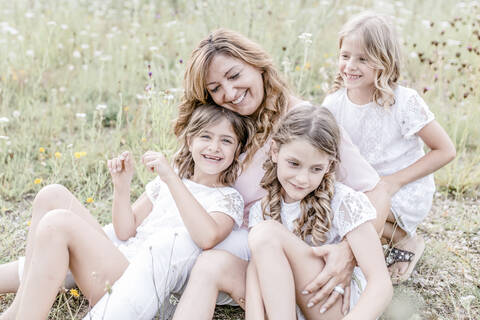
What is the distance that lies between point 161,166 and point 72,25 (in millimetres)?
3302

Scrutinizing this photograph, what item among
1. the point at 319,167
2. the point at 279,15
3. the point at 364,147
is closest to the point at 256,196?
the point at 319,167

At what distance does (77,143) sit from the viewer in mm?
3381

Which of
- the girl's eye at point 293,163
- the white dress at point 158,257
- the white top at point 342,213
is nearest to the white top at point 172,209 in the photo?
the white dress at point 158,257

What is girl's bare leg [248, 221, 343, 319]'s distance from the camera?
1.82 m

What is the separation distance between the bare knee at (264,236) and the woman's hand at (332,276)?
16 cm

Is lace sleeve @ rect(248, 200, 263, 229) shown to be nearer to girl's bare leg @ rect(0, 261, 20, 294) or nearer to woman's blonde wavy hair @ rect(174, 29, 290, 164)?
woman's blonde wavy hair @ rect(174, 29, 290, 164)

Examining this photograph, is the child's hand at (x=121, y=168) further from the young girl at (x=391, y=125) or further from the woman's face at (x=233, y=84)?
the young girl at (x=391, y=125)

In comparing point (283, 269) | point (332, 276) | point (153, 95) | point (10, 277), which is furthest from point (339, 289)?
point (153, 95)

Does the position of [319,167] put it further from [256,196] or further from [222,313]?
[222,313]

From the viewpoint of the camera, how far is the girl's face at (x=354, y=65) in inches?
90.4

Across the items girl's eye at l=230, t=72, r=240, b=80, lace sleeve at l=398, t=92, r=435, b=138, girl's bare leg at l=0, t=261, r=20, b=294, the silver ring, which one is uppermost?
girl's eye at l=230, t=72, r=240, b=80

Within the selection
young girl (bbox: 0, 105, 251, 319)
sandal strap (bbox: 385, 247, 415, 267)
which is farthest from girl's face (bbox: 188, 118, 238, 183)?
sandal strap (bbox: 385, 247, 415, 267)

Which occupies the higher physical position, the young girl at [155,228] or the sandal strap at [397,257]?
the young girl at [155,228]

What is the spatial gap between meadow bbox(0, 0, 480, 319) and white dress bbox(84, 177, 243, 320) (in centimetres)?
32
